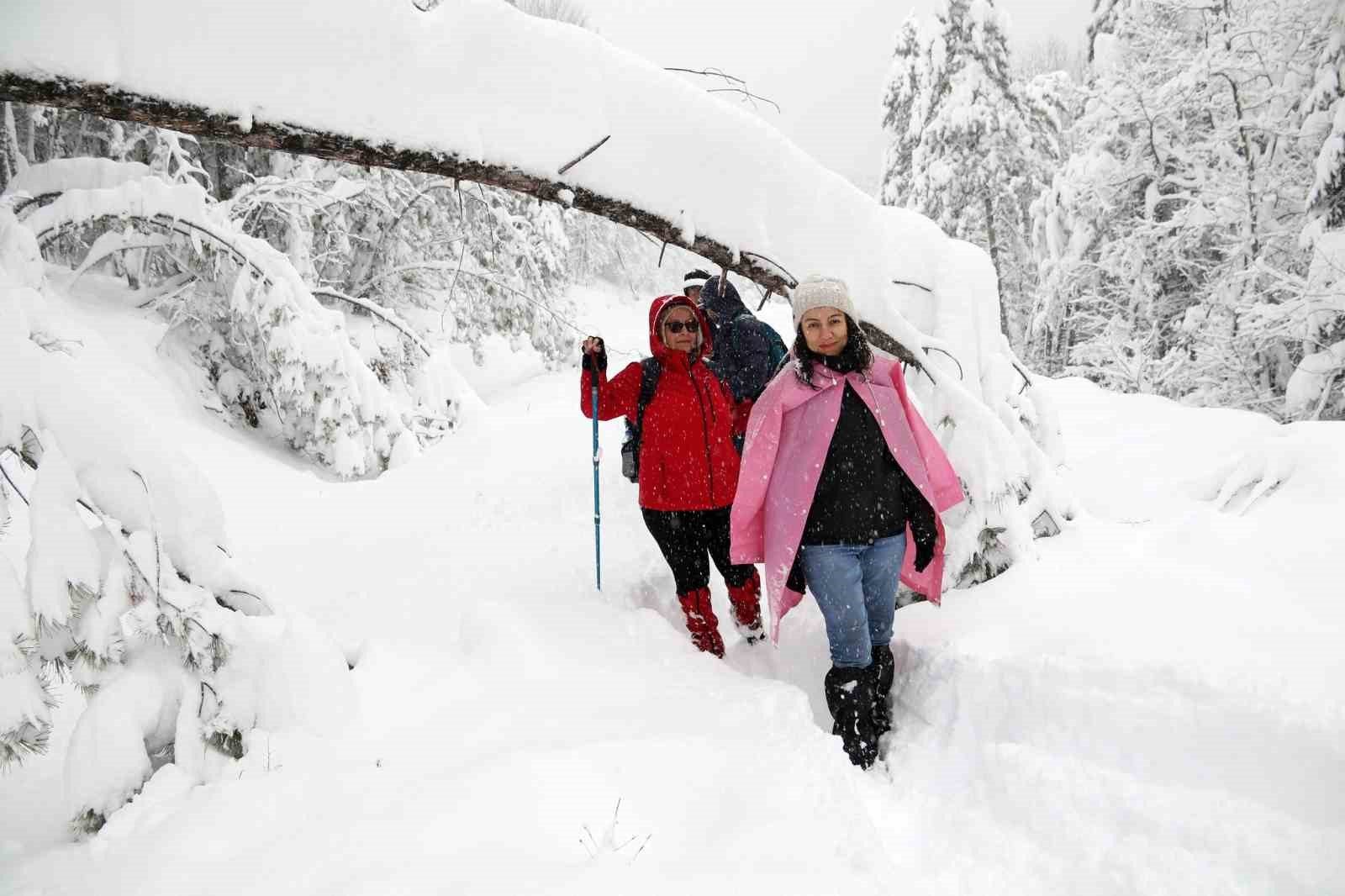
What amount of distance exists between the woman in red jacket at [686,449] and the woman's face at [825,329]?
35.9 inches

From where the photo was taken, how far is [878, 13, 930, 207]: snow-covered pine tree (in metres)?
19.3

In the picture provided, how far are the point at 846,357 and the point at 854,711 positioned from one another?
1620 mm

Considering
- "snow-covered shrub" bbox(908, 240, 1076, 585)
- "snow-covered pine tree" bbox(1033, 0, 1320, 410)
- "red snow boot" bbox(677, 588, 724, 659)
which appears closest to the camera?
"snow-covered shrub" bbox(908, 240, 1076, 585)

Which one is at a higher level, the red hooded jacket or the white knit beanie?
the white knit beanie

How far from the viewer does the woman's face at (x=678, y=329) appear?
3697mm

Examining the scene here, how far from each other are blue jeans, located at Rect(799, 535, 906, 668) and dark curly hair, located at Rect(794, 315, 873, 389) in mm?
795

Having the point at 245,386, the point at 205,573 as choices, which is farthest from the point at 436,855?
the point at 245,386

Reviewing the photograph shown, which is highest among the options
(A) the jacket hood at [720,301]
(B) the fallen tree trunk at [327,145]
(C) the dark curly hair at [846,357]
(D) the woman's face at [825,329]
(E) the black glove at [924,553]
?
(B) the fallen tree trunk at [327,145]

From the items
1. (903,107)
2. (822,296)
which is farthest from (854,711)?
(903,107)

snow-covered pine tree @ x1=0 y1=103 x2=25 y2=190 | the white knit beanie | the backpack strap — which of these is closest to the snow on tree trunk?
the white knit beanie

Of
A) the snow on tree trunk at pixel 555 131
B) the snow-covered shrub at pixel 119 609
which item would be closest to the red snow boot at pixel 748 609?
the snow on tree trunk at pixel 555 131

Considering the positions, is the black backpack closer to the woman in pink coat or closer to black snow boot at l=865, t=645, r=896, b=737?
the woman in pink coat

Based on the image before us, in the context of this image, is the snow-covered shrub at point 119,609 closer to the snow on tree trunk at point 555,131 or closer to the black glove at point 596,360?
the snow on tree trunk at point 555,131

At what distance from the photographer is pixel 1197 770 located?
2166mm
